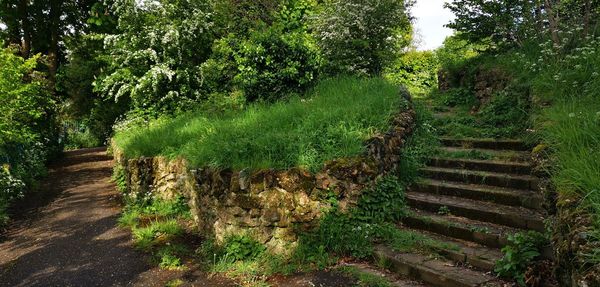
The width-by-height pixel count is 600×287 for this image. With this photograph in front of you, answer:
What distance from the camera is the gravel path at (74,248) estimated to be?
546 cm

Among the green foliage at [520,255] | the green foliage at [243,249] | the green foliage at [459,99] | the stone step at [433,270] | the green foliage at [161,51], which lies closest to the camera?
the green foliage at [520,255]

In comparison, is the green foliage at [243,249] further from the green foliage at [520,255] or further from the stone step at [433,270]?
the green foliage at [520,255]

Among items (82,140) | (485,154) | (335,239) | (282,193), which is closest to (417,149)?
(485,154)

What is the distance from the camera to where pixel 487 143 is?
662 cm

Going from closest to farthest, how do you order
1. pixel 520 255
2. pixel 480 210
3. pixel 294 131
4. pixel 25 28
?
1. pixel 520 255
2. pixel 480 210
3. pixel 294 131
4. pixel 25 28

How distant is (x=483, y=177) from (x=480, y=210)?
0.84m

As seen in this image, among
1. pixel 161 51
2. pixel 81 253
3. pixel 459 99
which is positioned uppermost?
pixel 161 51

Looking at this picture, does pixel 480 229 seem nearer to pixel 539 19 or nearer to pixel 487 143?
pixel 487 143

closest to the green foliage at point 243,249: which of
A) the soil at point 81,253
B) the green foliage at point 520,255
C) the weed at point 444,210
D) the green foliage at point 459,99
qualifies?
the soil at point 81,253

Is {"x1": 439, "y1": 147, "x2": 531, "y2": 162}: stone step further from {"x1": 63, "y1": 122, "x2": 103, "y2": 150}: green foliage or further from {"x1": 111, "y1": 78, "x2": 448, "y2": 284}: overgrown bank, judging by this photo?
{"x1": 63, "y1": 122, "x2": 103, "y2": 150}: green foliage

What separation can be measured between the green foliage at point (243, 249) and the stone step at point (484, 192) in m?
Answer: 2.64

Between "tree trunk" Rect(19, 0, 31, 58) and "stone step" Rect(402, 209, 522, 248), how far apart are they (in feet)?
60.2

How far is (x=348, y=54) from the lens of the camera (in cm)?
1079

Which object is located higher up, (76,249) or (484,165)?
(484,165)
